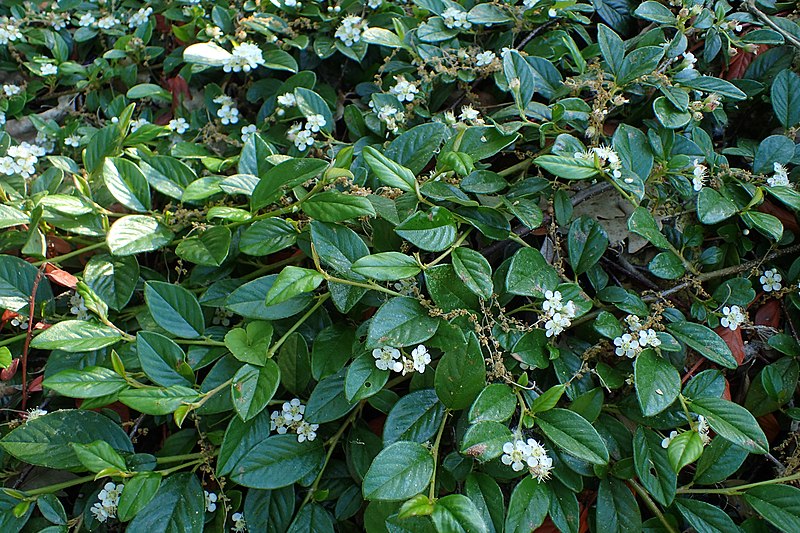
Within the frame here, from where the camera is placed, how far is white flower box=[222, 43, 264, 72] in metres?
1.54

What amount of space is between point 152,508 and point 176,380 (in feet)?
0.71

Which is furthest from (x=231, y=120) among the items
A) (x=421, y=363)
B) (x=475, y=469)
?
(x=475, y=469)

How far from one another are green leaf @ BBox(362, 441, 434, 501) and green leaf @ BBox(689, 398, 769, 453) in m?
0.46

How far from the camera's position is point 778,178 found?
1224 mm

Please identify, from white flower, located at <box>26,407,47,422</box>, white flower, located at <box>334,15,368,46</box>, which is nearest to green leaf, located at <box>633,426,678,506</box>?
white flower, located at <box>26,407,47,422</box>

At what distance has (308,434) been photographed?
3.46 ft

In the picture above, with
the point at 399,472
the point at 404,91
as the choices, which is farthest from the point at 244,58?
the point at 399,472

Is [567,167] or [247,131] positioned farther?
[247,131]

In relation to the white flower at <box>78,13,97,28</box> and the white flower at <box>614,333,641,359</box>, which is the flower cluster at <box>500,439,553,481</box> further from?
the white flower at <box>78,13,97,28</box>

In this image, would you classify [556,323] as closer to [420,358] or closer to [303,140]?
[420,358]

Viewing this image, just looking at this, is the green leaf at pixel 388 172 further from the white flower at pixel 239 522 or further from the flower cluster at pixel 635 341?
the white flower at pixel 239 522

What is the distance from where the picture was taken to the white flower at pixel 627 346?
41.3 inches

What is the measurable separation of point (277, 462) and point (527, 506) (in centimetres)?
42

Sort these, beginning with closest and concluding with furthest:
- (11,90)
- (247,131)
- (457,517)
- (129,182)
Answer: (457,517) → (129,182) → (247,131) → (11,90)
